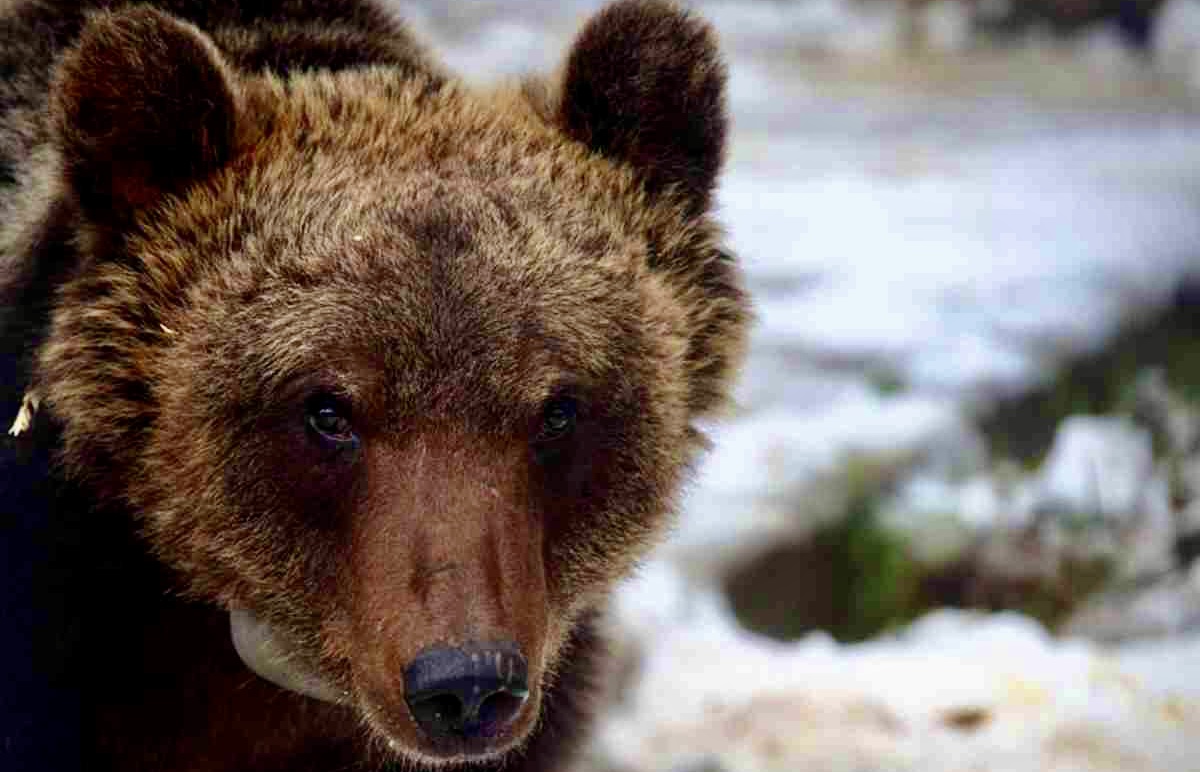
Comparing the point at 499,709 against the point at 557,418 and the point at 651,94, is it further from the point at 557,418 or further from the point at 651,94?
the point at 651,94

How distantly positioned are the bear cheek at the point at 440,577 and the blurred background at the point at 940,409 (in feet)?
6.74

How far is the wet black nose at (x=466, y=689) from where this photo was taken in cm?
292

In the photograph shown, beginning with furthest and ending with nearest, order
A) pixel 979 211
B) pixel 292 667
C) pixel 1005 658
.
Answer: pixel 979 211 → pixel 1005 658 → pixel 292 667

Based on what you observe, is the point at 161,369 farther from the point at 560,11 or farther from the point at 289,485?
the point at 560,11

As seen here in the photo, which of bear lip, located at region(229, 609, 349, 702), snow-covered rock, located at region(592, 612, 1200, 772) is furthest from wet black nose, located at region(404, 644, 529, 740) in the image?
snow-covered rock, located at region(592, 612, 1200, 772)

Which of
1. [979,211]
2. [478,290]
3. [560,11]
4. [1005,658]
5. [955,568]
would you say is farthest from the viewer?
[979,211]

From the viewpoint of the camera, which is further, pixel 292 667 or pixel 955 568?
pixel 955 568

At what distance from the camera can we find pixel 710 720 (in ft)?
18.4

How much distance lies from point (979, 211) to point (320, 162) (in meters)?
5.32

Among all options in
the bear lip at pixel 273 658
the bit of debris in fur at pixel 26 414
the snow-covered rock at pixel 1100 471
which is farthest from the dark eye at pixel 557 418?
the snow-covered rock at pixel 1100 471

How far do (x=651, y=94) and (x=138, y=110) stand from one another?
1.01 metres

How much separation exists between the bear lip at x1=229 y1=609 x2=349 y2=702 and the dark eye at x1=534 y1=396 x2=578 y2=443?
611mm

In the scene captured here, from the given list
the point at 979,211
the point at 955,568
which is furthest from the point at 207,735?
the point at 979,211

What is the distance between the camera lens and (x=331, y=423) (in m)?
3.17
